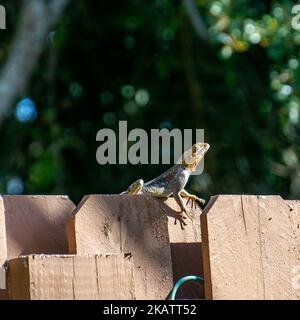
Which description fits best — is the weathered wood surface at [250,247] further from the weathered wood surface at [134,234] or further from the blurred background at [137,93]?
the blurred background at [137,93]

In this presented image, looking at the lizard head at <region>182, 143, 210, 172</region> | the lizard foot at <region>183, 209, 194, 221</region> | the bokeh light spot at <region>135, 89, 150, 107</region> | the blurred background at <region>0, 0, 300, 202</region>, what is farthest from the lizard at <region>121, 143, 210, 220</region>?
the bokeh light spot at <region>135, 89, 150, 107</region>

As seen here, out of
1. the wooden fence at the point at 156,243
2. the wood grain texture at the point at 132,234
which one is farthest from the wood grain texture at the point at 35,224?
the wood grain texture at the point at 132,234

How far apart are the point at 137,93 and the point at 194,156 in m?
4.74

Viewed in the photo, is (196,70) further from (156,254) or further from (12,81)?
(156,254)

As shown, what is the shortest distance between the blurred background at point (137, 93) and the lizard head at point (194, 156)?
3528 millimetres

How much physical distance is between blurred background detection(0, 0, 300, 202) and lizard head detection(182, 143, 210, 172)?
3.53m

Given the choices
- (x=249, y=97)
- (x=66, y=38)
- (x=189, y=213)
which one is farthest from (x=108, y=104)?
(x=189, y=213)

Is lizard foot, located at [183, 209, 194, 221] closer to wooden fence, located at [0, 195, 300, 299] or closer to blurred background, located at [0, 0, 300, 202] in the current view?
wooden fence, located at [0, 195, 300, 299]

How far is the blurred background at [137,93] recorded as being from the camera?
319 inches

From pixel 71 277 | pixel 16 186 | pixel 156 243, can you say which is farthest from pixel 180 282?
pixel 16 186

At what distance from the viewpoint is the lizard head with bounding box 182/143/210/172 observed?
4.28 m

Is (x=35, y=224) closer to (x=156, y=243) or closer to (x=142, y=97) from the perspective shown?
(x=156, y=243)

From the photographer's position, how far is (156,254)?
111 inches

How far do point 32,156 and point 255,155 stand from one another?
207 cm
